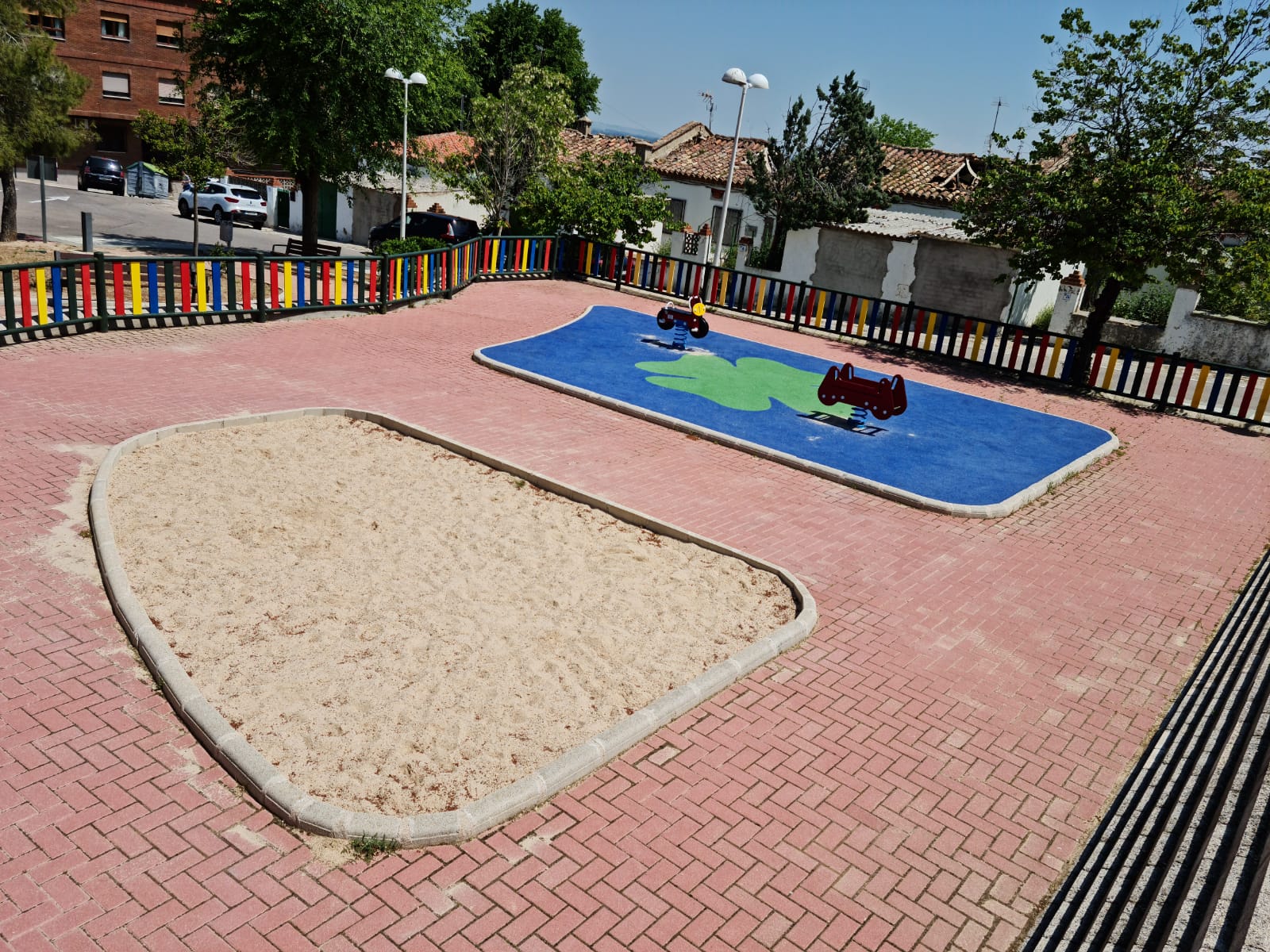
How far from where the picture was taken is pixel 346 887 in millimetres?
5125

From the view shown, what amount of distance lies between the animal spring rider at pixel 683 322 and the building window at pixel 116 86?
46182 mm

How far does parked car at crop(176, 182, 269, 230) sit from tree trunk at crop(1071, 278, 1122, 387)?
33.8 metres

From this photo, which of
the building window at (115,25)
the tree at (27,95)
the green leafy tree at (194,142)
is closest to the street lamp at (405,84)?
the green leafy tree at (194,142)

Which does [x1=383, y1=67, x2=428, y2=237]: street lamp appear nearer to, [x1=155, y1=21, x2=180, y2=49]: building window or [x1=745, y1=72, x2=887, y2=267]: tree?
[x1=745, y1=72, x2=887, y2=267]: tree

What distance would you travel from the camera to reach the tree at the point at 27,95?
1034 inches

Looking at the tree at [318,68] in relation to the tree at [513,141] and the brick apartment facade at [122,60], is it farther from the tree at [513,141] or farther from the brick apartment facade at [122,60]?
the brick apartment facade at [122,60]

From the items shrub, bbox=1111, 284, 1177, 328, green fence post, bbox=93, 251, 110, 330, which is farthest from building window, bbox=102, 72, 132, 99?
shrub, bbox=1111, 284, 1177, 328

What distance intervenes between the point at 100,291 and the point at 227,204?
89.8 ft

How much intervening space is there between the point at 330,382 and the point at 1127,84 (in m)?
16.7

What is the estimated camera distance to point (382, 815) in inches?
219

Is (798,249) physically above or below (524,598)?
above

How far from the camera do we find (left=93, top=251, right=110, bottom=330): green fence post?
15867mm

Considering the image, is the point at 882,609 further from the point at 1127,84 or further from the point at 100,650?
the point at 1127,84

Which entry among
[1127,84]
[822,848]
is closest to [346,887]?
[822,848]
